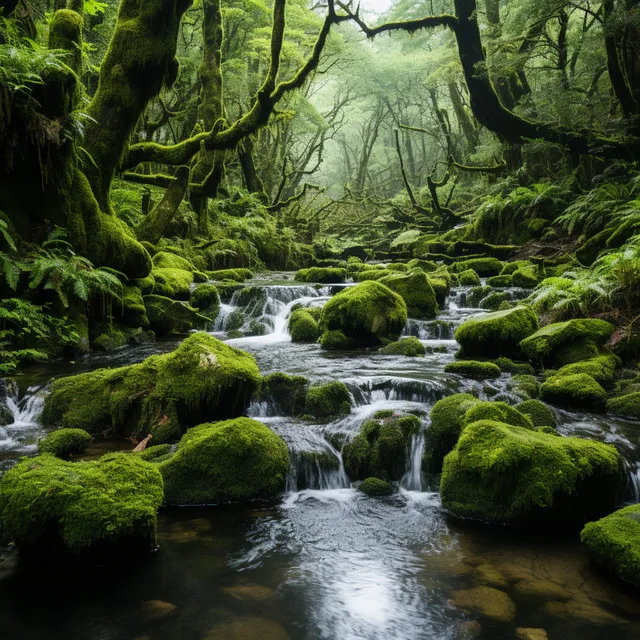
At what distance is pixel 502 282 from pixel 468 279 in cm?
92

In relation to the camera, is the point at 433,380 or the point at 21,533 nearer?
the point at 21,533

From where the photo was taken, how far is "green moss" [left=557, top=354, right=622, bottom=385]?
7.11m

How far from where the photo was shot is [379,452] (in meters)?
5.21

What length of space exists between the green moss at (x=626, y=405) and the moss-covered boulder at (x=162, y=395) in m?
4.37

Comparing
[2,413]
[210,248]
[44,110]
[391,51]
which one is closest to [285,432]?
[2,413]

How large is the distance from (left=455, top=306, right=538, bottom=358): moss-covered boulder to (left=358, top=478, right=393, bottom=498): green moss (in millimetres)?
4347

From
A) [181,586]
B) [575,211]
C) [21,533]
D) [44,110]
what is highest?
[44,110]

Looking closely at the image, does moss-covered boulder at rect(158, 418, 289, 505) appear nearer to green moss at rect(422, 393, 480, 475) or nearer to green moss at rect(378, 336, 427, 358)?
green moss at rect(422, 393, 480, 475)

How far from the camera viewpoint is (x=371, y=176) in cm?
4606

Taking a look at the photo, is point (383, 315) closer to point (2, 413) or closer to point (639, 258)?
point (639, 258)

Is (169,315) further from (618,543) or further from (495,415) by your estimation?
(618,543)

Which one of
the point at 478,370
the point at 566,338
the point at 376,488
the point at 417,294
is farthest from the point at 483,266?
the point at 376,488

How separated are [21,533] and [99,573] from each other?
0.55m

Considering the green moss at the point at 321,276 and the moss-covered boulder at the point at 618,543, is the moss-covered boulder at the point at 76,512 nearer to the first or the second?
the moss-covered boulder at the point at 618,543
